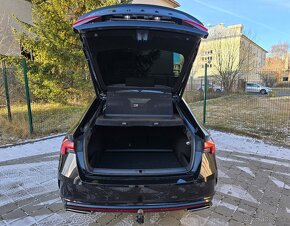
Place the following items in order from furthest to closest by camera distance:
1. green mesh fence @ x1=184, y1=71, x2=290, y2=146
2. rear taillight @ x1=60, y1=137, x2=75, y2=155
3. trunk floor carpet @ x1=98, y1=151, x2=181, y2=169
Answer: green mesh fence @ x1=184, y1=71, x2=290, y2=146
trunk floor carpet @ x1=98, y1=151, x2=181, y2=169
rear taillight @ x1=60, y1=137, x2=75, y2=155

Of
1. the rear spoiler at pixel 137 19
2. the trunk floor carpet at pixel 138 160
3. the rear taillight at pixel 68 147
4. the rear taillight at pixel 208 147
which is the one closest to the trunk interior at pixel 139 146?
the trunk floor carpet at pixel 138 160

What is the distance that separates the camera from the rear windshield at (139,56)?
2.21m

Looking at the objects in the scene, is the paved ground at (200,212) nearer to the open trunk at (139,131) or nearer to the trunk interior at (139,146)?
the trunk interior at (139,146)

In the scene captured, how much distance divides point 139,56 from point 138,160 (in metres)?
1.28

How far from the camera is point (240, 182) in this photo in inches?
121

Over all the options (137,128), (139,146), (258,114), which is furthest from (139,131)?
(258,114)

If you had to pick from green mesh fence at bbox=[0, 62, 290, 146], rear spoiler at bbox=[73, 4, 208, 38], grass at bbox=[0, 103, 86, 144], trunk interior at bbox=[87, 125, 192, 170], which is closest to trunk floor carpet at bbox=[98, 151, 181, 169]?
trunk interior at bbox=[87, 125, 192, 170]

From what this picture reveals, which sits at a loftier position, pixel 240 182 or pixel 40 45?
pixel 40 45

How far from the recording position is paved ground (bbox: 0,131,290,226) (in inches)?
88.2

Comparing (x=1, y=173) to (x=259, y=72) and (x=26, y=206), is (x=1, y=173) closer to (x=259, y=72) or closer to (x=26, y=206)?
(x=26, y=206)

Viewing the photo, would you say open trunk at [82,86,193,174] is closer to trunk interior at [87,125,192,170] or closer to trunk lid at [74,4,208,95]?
trunk interior at [87,125,192,170]

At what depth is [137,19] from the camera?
196cm

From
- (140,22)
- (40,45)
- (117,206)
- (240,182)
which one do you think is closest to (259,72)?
(240,182)

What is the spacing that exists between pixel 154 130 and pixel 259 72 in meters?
5.64
